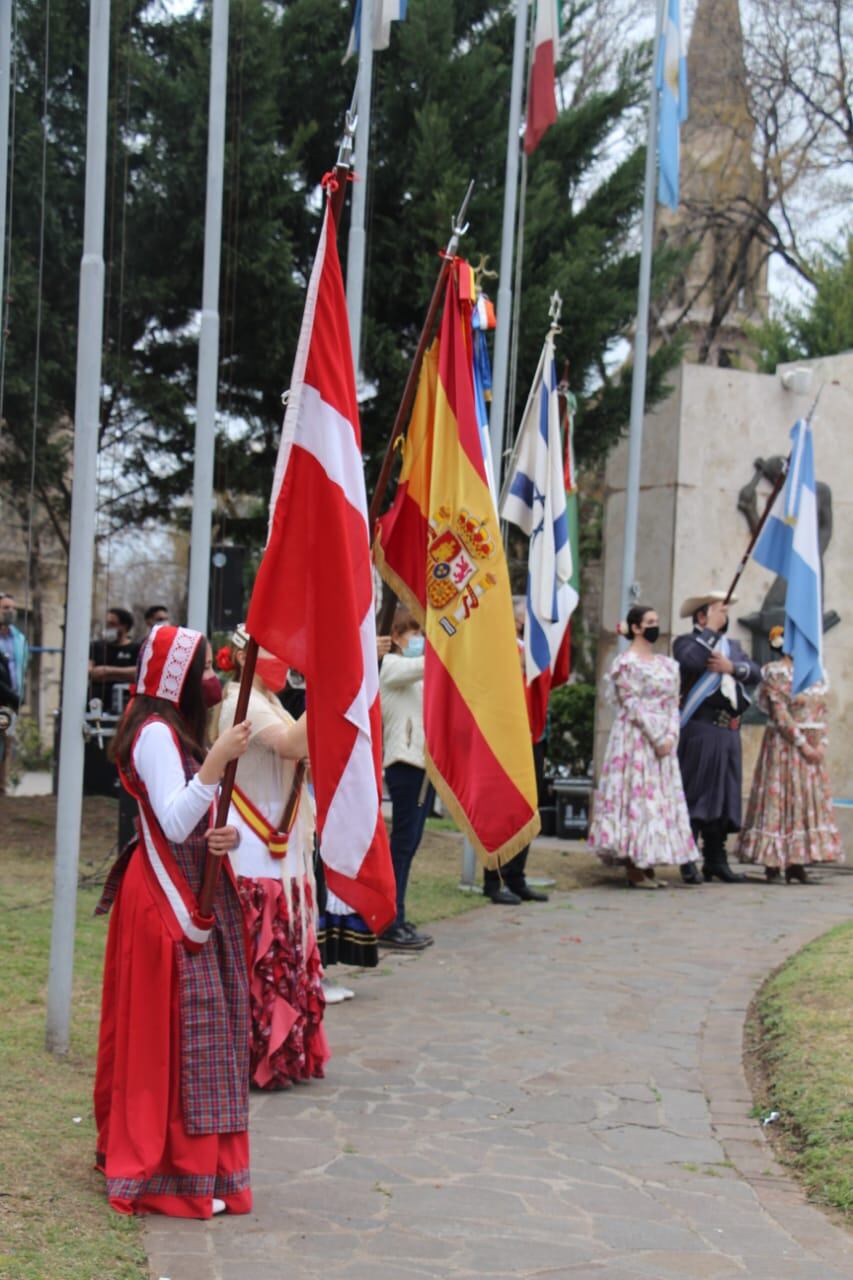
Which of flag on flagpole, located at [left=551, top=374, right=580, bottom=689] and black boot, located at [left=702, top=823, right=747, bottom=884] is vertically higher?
flag on flagpole, located at [left=551, top=374, right=580, bottom=689]

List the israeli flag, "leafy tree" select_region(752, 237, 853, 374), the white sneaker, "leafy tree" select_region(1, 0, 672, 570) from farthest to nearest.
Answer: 1. "leafy tree" select_region(752, 237, 853, 374)
2. "leafy tree" select_region(1, 0, 672, 570)
3. the israeli flag
4. the white sneaker

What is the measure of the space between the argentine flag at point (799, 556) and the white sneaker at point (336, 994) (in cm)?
621

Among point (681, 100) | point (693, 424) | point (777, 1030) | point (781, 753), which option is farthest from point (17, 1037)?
point (681, 100)

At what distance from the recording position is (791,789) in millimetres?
13750

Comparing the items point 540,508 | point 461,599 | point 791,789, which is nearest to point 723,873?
point 791,789

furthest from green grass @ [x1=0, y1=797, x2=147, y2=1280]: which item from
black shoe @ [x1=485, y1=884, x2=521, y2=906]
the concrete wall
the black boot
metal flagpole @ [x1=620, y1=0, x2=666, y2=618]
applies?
the concrete wall

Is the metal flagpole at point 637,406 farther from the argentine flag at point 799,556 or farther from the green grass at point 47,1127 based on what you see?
the green grass at point 47,1127

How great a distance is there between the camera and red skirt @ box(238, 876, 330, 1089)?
21.5ft

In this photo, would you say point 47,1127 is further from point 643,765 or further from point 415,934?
point 643,765

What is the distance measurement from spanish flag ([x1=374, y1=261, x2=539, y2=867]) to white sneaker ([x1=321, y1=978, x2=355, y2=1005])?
65.6 inches

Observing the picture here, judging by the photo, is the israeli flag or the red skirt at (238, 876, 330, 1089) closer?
the red skirt at (238, 876, 330, 1089)

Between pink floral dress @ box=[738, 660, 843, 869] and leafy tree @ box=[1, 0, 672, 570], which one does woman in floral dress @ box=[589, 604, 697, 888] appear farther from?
leafy tree @ box=[1, 0, 672, 570]

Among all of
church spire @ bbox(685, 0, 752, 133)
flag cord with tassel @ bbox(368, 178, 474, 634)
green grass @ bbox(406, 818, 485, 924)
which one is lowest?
green grass @ bbox(406, 818, 485, 924)

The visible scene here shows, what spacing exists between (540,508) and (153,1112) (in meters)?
6.97
